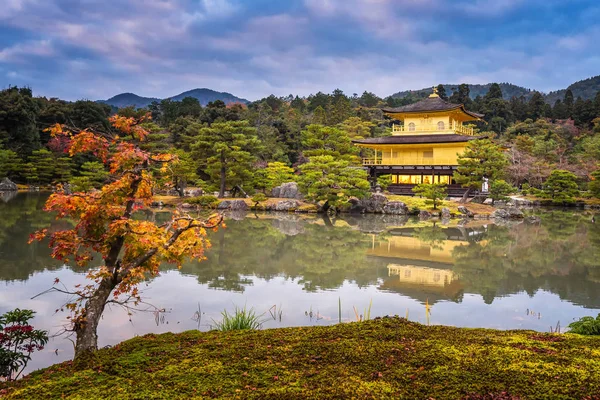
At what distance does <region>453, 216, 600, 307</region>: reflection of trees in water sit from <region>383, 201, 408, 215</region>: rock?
5.65 meters

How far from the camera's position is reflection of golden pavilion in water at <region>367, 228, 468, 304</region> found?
7.01 m

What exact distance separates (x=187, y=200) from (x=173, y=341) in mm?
18958

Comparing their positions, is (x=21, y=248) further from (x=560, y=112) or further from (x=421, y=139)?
(x=560, y=112)

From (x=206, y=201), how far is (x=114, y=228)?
58.2ft

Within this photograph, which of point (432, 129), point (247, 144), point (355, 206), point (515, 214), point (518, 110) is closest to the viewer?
point (515, 214)

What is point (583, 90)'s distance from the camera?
105m

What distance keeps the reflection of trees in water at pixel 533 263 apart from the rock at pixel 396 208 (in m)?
5.65

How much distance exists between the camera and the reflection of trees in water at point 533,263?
7289 mm

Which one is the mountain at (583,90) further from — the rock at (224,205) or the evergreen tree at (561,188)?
the rock at (224,205)

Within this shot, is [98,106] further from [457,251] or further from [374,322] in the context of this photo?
[374,322]

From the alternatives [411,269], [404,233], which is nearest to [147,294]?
[411,269]

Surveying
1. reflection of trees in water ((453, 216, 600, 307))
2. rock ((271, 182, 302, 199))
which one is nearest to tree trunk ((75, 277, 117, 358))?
reflection of trees in water ((453, 216, 600, 307))

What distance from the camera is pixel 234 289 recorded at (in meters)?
6.88

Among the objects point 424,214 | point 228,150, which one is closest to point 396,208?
point 424,214
